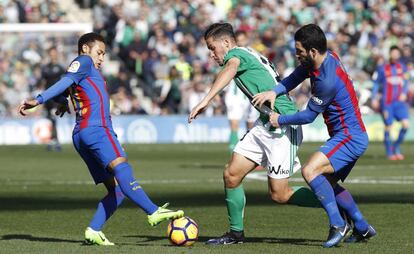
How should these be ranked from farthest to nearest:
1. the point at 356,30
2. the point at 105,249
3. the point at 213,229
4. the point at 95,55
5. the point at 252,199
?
the point at 356,30
the point at 252,199
the point at 213,229
the point at 95,55
the point at 105,249

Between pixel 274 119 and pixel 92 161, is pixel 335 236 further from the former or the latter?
pixel 92 161

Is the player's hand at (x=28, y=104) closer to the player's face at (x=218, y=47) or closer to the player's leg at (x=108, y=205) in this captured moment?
the player's leg at (x=108, y=205)

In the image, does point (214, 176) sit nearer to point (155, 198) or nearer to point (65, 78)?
point (155, 198)

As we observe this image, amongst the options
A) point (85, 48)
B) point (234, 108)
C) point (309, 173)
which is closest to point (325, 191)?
point (309, 173)

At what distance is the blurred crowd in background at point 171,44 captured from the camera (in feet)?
105

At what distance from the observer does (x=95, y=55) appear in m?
10.7

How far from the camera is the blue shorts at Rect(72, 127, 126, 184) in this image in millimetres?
10391

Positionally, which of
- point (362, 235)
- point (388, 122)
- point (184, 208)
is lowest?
point (388, 122)

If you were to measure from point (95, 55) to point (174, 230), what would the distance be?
185 centimetres

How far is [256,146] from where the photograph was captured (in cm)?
1065

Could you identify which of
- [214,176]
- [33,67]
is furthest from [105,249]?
[33,67]

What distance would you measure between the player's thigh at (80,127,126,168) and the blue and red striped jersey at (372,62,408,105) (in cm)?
1521

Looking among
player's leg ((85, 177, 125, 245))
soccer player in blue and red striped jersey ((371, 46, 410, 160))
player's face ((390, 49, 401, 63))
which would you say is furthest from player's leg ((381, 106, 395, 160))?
player's leg ((85, 177, 125, 245))

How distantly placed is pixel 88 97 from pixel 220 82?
52.0 inches
